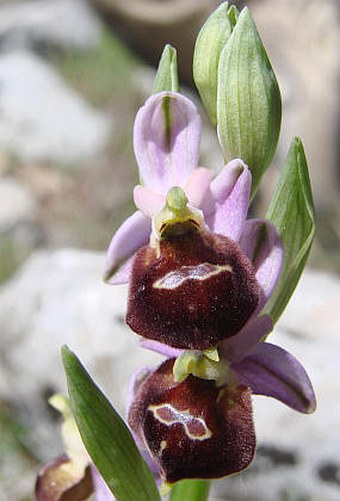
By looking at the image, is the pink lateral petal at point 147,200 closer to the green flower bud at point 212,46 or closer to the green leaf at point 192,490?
the green flower bud at point 212,46

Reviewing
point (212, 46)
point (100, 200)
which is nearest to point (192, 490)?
point (212, 46)

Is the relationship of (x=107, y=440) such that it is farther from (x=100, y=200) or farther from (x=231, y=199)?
(x=100, y=200)

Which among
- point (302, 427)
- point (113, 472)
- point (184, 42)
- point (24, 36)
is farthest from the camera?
point (184, 42)

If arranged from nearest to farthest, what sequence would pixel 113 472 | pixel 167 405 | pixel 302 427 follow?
pixel 167 405, pixel 113 472, pixel 302 427

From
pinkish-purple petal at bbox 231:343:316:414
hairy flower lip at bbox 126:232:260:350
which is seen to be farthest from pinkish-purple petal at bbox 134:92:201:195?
pinkish-purple petal at bbox 231:343:316:414

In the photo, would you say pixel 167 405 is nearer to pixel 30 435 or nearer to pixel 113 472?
pixel 113 472

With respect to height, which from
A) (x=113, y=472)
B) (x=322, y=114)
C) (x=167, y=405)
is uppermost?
(x=167, y=405)

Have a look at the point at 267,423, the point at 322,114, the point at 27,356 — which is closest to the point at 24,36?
the point at 322,114

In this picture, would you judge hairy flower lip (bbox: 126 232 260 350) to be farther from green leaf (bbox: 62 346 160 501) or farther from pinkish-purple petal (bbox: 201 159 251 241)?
green leaf (bbox: 62 346 160 501)
